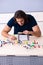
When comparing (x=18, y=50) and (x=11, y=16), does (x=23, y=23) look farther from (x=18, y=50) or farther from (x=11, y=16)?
(x=11, y=16)

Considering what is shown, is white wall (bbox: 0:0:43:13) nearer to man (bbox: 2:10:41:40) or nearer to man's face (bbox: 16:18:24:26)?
man (bbox: 2:10:41:40)

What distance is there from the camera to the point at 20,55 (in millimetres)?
1513

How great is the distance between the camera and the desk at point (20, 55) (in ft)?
4.97

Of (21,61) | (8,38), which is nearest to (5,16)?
(8,38)

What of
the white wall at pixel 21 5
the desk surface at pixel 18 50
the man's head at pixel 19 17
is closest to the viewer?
the desk surface at pixel 18 50

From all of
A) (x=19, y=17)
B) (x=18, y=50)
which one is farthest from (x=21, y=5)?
(x=18, y=50)

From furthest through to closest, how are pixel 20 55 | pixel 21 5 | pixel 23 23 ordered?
pixel 21 5
pixel 23 23
pixel 20 55

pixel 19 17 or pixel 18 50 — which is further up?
pixel 19 17

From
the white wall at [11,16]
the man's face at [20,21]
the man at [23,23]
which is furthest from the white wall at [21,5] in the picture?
the man's face at [20,21]

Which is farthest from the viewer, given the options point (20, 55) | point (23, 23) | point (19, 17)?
point (23, 23)

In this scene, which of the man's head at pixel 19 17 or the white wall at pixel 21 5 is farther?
the white wall at pixel 21 5

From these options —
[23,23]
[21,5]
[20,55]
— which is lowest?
[20,55]

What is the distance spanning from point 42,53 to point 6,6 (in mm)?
1650

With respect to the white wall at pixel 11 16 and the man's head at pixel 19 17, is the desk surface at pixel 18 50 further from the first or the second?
the white wall at pixel 11 16
